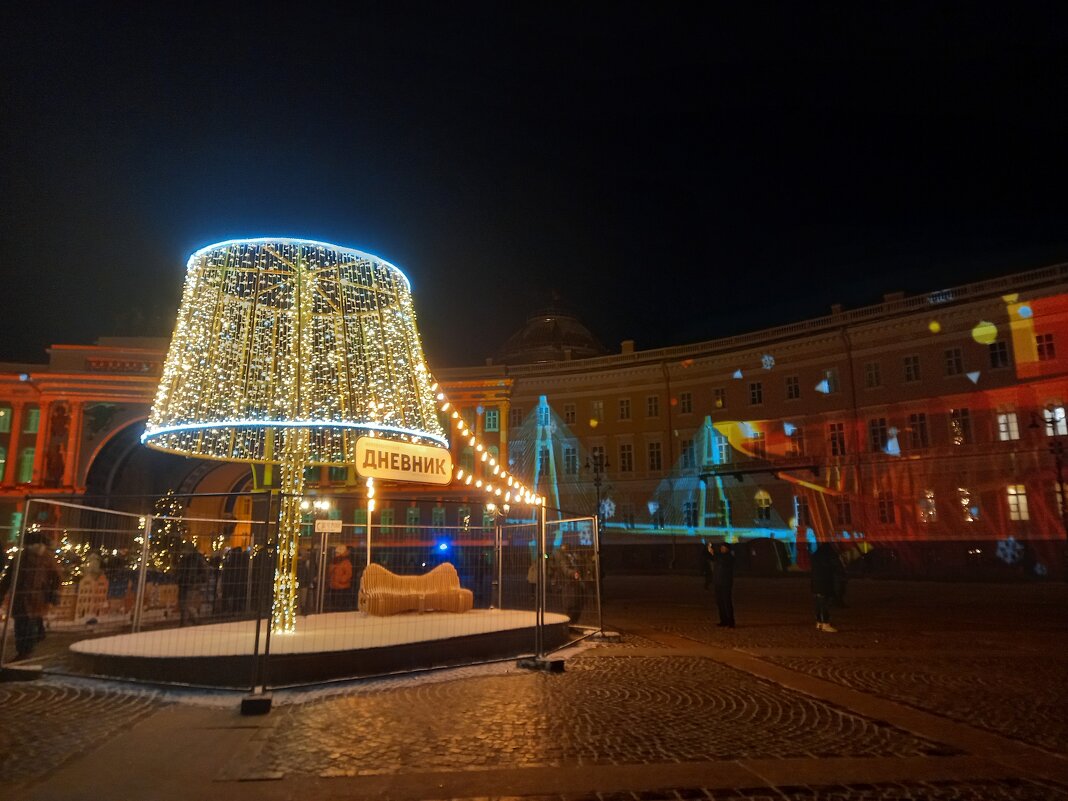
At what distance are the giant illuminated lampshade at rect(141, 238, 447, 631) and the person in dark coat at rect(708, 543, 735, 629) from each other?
7.05m

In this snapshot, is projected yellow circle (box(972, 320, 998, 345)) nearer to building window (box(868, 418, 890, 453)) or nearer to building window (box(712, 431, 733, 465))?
building window (box(868, 418, 890, 453))

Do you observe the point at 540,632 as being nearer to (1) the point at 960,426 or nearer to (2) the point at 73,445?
(1) the point at 960,426

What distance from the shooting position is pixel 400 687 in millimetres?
8781

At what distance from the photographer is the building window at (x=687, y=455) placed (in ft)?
165

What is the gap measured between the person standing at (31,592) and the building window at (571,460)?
4429cm

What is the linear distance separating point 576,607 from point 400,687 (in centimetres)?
886

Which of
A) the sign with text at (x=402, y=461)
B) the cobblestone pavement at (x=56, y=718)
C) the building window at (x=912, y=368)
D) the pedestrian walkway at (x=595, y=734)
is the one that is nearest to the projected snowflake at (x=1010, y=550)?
the building window at (x=912, y=368)

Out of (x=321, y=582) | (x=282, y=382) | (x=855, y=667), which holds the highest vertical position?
(x=282, y=382)

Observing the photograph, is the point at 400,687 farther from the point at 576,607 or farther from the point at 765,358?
the point at 765,358

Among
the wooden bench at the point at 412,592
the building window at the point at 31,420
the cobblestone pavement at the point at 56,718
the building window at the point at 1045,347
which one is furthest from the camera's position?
the building window at the point at 31,420

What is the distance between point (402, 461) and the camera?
33.9 ft

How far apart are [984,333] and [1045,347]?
2.97 m

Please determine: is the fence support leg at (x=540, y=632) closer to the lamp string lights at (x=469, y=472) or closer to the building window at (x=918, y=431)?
the lamp string lights at (x=469, y=472)

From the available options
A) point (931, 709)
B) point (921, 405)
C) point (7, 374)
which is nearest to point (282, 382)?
point (931, 709)
